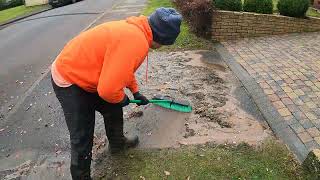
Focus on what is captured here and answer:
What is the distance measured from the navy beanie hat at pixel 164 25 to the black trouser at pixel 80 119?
0.85 m

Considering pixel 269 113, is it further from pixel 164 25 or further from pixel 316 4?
pixel 316 4

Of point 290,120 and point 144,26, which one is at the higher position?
point 144,26

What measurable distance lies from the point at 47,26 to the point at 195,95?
10126mm

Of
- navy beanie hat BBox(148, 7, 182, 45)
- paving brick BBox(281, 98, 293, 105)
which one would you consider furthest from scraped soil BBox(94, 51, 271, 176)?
navy beanie hat BBox(148, 7, 182, 45)

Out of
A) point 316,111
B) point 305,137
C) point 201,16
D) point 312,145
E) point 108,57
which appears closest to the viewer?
point 108,57

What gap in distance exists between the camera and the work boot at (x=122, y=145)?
428cm

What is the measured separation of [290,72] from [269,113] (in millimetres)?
1680

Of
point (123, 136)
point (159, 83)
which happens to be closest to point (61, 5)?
point (159, 83)

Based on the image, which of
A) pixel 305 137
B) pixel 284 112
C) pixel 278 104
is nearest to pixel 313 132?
pixel 305 137

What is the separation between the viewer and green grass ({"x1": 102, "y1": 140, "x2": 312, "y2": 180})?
12.8 feet

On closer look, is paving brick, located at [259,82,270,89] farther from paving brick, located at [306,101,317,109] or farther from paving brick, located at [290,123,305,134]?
paving brick, located at [290,123,305,134]

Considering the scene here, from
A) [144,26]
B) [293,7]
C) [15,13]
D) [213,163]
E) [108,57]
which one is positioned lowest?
[213,163]

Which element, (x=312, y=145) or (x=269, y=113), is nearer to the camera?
(x=312, y=145)

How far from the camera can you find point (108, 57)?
2.98m
